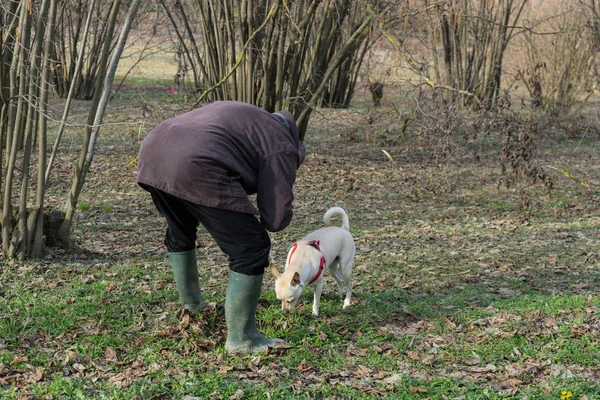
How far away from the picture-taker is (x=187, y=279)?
536 cm

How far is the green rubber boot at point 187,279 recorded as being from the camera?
5246 mm

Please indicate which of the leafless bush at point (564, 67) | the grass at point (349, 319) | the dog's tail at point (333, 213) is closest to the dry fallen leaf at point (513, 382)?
the grass at point (349, 319)

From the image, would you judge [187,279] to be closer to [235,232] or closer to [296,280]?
[296,280]

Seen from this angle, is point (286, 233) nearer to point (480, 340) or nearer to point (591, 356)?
point (480, 340)

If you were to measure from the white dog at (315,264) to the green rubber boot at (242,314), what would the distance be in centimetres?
39

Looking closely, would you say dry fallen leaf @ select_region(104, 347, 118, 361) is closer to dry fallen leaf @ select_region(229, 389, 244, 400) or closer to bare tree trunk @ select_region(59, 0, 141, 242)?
dry fallen leaf @ select_region(229, 389, 244, 400)

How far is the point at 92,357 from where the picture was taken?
15.6 feet

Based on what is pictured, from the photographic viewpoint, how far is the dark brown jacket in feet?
14.2

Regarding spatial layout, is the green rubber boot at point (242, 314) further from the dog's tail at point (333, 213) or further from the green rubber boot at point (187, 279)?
the dog's tail at point (333, 213)

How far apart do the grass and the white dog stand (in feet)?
Result: 0.82

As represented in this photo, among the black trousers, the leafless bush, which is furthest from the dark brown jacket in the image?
the leafless bush

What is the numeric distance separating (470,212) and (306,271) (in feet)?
19.2

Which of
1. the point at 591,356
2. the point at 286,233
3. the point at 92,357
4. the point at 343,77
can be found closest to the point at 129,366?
the point at 92,357

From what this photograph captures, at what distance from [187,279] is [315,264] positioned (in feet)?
3.25
